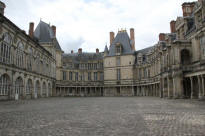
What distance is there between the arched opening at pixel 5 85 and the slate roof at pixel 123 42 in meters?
36.4

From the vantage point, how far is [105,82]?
2215 inches

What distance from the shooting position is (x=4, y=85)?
24.2 meters

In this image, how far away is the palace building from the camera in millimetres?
25094

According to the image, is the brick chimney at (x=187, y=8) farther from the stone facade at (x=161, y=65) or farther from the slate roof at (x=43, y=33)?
the slate roof at (x=43, y=33)

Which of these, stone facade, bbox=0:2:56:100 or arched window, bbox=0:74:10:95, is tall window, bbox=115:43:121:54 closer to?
stone facade, bbox=0:2:56:100

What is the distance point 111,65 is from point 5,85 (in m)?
35.7

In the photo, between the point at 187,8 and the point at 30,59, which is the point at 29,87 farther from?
the point at 187,8

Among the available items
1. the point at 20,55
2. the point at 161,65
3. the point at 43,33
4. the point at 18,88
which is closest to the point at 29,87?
the point at 18,88

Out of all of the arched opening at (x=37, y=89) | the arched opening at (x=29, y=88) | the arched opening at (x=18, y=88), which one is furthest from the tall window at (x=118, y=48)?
the arched opening at (x=18, y=88)

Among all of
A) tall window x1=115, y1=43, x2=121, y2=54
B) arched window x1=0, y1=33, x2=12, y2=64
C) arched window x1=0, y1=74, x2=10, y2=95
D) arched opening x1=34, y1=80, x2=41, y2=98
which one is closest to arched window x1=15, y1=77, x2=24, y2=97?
arched window x1=0, y1=74, x2=10, y2=95

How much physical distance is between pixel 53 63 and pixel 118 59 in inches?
773

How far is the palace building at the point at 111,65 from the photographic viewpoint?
25.1 meters

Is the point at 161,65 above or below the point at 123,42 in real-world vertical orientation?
below

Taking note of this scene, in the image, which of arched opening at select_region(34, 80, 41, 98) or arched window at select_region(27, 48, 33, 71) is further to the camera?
arched opening at select_region(34, 80, 41, 98)
